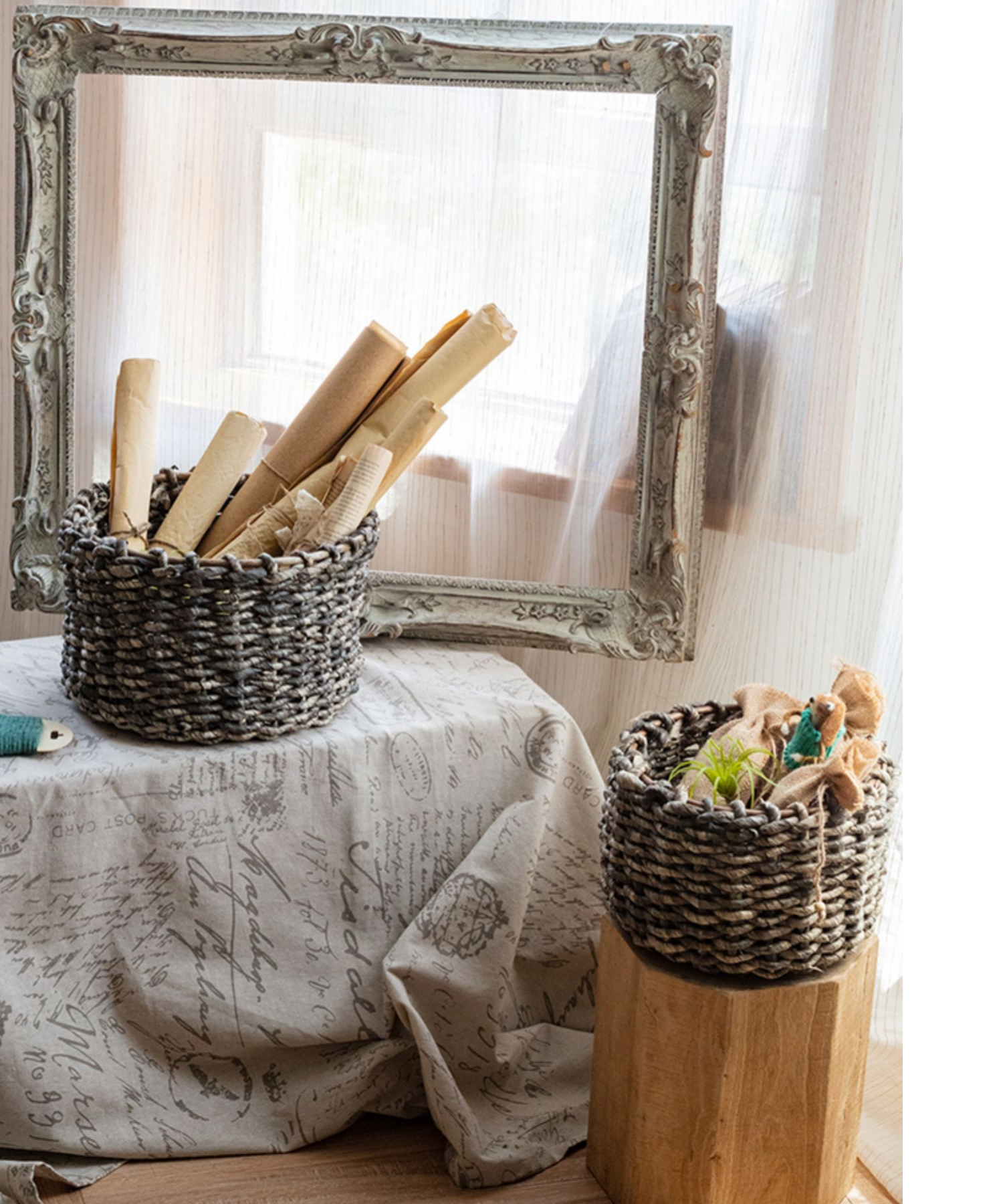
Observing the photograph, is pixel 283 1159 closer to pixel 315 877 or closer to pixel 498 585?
pixel 315 877

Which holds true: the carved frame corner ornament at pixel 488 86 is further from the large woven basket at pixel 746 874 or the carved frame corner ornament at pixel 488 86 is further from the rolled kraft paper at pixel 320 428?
the large woven basket at pixel 746 874

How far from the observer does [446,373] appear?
1189 mm

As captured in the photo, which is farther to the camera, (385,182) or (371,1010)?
(385,182)

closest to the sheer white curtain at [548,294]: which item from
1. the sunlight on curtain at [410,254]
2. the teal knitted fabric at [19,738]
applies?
the sunlight on curtain at [410,254]

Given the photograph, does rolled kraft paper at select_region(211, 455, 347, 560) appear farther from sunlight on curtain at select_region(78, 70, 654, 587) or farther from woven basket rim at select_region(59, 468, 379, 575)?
sunlight on curtain at select_region(78, 70, 654, 587)

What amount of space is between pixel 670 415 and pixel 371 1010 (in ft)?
2.21

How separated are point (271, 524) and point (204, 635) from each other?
155mm

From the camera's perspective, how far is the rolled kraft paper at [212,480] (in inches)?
46.8

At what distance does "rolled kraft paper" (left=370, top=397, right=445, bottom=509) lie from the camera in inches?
46.2

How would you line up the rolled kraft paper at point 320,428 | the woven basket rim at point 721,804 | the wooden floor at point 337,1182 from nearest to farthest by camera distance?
the woven basket rim at point 721,804, the wooden floor at point 337,1182, the rolled kraft paper at point 320,428

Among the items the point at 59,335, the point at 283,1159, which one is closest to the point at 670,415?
the point at 59,335

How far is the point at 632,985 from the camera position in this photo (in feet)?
3.42

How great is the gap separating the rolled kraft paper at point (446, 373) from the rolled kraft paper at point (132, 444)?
19 cm

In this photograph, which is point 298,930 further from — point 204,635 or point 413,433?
point 413,433
